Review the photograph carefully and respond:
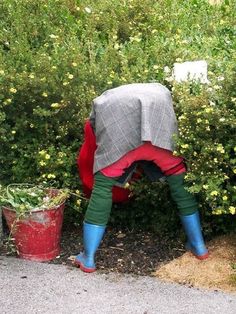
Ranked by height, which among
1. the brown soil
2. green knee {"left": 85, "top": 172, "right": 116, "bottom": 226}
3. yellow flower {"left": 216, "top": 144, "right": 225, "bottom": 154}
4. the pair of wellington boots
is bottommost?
the brown soil

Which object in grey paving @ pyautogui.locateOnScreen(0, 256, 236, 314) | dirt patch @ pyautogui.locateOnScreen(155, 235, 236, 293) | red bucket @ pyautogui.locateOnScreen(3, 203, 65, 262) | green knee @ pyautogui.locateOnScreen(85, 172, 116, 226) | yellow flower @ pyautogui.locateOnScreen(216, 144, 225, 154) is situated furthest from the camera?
red bucket @ pyautogui.locateOnScreen(3, 203, 65, 262)

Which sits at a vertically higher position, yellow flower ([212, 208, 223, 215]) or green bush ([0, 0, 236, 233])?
green bush ([0, 0, 236, 233])

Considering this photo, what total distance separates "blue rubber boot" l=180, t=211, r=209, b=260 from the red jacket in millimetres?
585

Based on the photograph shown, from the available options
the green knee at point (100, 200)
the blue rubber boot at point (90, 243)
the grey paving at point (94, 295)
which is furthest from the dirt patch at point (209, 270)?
the green knee at point (100, 200)

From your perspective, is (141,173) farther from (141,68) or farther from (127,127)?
(141,68)

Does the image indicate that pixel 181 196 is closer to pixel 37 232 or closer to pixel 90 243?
pixel 90 243

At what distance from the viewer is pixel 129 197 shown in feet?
17.8

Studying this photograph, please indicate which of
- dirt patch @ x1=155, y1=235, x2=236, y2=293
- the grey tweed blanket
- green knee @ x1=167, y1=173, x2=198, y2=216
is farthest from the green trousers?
dirt patch @ x1=155, y1=235, x2=236, y2=293

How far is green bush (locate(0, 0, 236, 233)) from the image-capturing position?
4.78 m

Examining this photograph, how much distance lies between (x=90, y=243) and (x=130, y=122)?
939 mm

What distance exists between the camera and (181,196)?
4.96 meters

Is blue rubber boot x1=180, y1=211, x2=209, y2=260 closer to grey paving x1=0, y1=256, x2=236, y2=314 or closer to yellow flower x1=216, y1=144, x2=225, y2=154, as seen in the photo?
grey paving x1=0, y1=256, x2=236, y2=314

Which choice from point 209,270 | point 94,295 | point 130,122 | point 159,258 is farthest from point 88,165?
point 209,270

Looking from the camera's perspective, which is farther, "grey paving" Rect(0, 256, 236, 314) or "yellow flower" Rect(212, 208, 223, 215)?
"yellow flower" Rect(212, 208, 223, 215)
